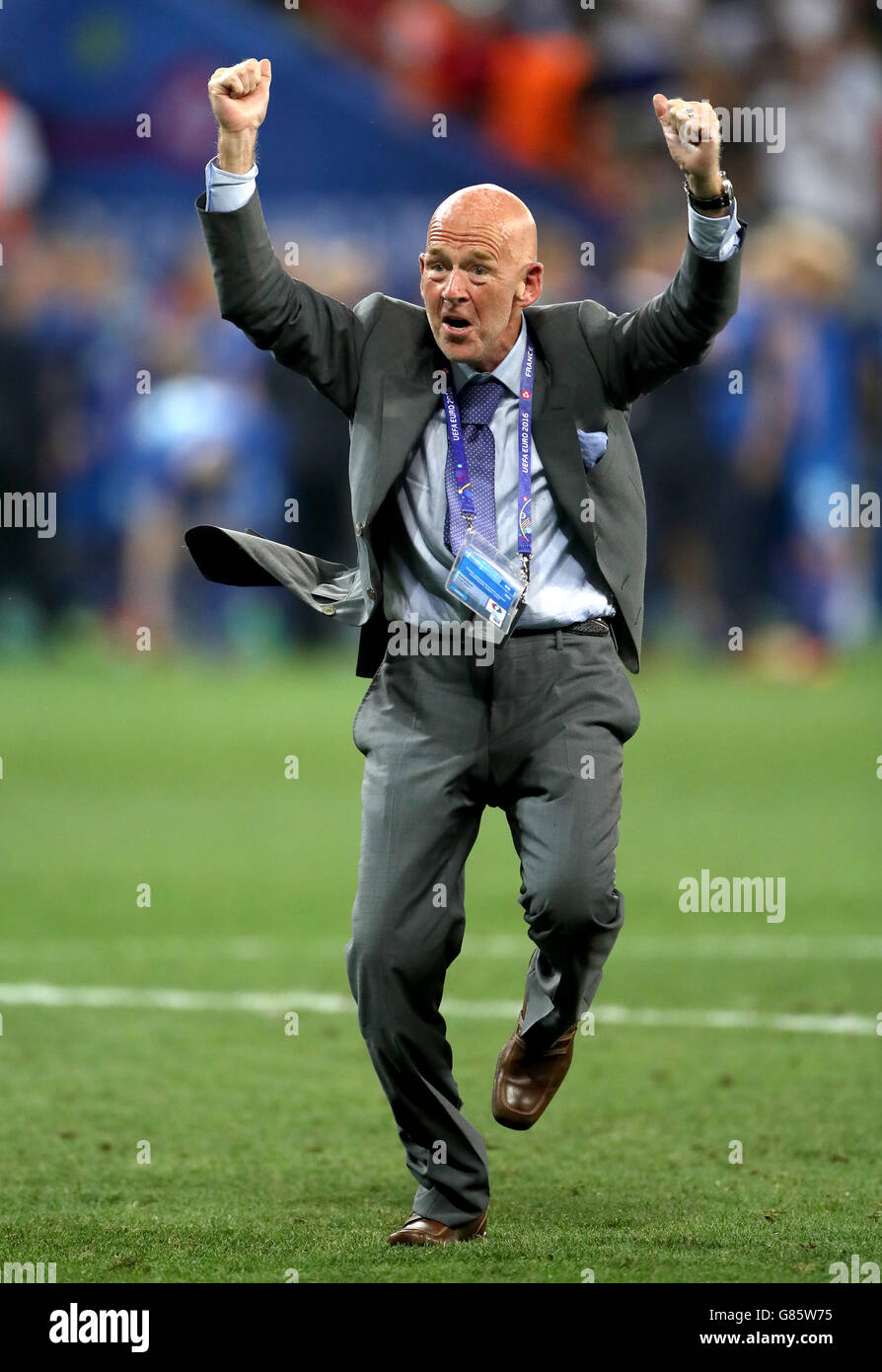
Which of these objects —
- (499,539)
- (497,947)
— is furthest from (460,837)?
(497,947)

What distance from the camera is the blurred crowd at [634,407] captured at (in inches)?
828

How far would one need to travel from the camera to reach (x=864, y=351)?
21969 mm

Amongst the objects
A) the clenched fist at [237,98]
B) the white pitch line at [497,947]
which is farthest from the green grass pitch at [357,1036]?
the clenched fist at [237,98]

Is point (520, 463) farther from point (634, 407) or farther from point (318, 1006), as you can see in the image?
point (634, 407)

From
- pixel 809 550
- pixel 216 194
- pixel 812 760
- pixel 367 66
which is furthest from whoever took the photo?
pixel 367 66

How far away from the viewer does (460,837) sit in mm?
5879

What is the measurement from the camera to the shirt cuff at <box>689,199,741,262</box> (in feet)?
18.3

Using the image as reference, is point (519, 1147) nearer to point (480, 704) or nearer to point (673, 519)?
point (480, 704)

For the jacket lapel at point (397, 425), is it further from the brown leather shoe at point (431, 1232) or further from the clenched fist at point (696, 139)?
the brown leather shoe at point (431, 1232)

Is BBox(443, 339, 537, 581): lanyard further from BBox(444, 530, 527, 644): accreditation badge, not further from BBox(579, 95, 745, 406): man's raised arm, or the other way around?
BBox(579, 95, 745, 406): man's raised arm

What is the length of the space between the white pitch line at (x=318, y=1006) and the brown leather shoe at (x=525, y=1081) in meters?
2.61

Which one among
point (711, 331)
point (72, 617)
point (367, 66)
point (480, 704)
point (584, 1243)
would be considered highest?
point (367, 66)

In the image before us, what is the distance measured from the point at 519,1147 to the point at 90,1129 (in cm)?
128

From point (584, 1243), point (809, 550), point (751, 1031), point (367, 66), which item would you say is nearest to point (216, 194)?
point (584, 1243)
